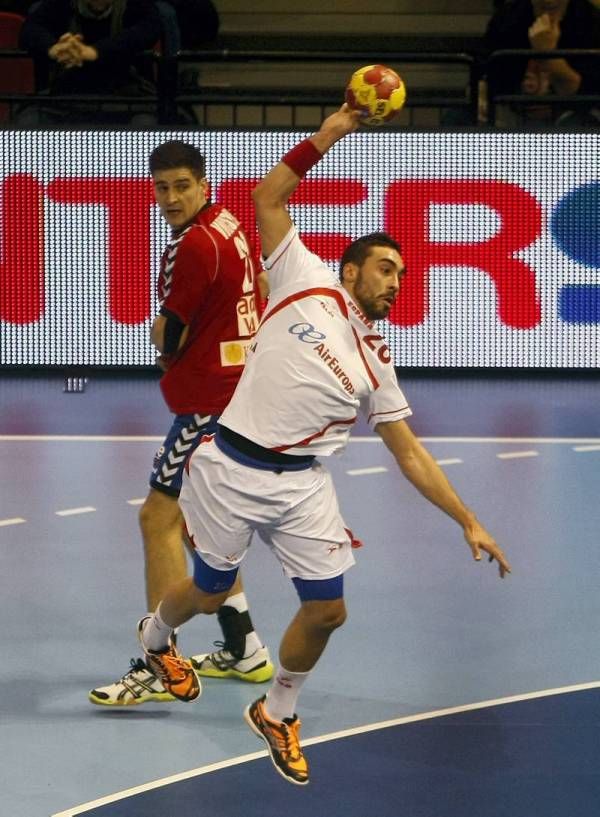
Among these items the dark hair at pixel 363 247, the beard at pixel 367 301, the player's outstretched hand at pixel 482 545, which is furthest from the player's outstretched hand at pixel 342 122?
the player's outstretched hand at pixel 482 545

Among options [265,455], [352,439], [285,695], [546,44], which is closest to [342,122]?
[265,455]

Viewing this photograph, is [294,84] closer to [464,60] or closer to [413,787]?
[464,60]

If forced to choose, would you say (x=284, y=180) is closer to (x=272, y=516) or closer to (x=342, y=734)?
(x=272, y=516)

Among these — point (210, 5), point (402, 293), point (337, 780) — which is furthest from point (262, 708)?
point (210, 5)

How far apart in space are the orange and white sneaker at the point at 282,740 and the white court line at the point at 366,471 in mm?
4003

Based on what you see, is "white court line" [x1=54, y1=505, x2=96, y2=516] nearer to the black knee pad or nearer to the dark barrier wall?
the black knee pad

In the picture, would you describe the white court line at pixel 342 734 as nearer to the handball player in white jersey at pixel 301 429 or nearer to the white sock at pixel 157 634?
the handball player in white jersey at pixel 301 429

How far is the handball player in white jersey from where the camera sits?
525 cm

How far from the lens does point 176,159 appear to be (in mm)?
6082

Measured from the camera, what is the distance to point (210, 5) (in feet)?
43.9

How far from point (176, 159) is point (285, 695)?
2098 millimetres

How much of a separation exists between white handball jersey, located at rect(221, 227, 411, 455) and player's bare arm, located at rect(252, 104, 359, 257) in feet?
0.18

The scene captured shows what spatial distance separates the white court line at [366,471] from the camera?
941 centimetres

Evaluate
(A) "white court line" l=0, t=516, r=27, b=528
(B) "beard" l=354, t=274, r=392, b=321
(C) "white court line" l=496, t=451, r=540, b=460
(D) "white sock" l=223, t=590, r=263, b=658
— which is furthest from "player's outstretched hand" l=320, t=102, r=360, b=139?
(C) "white court line" l=496, t=451, r=540, b=460
